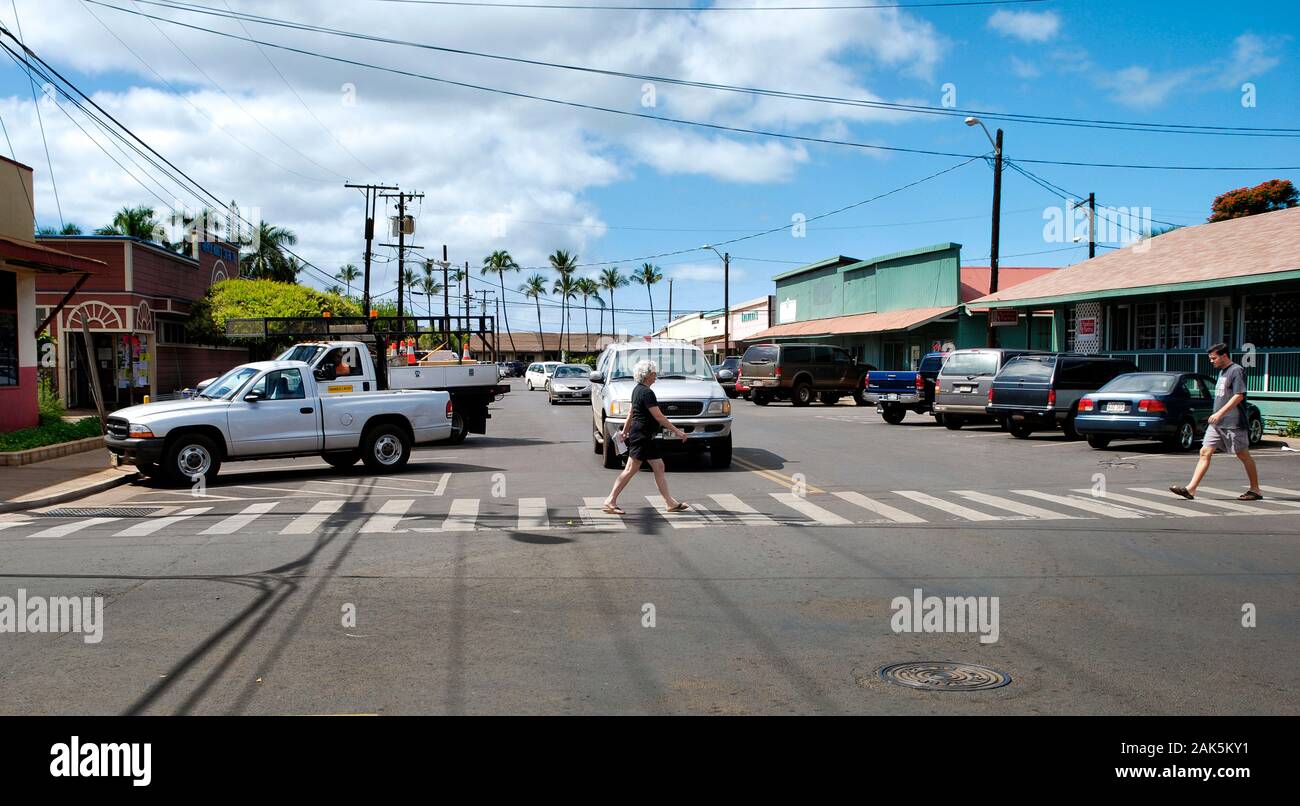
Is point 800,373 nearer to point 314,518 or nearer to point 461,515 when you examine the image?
point 461,515

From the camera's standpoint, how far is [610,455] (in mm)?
16453

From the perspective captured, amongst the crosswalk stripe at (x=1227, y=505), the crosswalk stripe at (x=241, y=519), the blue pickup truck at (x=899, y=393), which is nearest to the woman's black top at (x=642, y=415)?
the crosswalk stripe at (x=241, y=519)

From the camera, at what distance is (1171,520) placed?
36.4 ft

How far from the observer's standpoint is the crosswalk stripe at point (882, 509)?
11.2 metres

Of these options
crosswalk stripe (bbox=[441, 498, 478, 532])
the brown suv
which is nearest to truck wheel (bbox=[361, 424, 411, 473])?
crosswalk stripe (bbox=[441, 498, 478, 532])

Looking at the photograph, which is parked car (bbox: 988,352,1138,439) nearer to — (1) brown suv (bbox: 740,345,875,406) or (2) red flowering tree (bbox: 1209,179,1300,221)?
(1) brown suv (bbox: 740,345,875,406)

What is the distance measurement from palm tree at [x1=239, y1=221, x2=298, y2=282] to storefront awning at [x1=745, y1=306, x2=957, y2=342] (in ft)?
104

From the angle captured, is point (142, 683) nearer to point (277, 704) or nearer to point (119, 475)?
point (277, 704)

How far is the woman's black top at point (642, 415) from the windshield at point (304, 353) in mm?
7444

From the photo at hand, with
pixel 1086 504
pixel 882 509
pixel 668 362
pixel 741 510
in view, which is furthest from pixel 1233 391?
pixel 668 362

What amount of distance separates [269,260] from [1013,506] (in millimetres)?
65295

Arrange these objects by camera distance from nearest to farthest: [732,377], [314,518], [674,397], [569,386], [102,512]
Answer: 1. [314,518]
2. [102,512]
3. [674,397]
4. [569,386]
5. [732,377]

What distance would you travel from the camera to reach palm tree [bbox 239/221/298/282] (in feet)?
222
